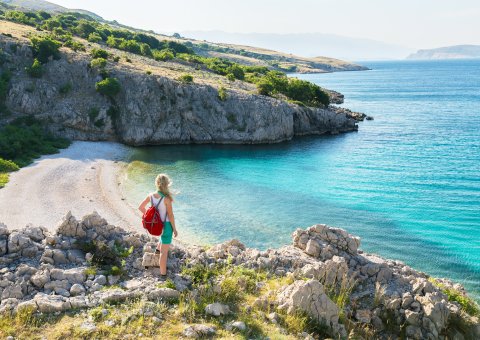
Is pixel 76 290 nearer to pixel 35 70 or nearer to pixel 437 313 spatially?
pixel 437 313

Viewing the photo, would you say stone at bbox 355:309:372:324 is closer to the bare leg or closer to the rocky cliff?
the bare leg

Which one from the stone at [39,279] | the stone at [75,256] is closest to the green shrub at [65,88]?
the stone at [75,256]

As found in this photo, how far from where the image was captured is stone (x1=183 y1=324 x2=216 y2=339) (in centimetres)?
1159

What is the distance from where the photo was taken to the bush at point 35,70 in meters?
68.8

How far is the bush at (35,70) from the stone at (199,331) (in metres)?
70.7

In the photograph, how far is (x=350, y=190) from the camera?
147 ft

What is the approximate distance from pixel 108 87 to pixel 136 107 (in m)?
6.17

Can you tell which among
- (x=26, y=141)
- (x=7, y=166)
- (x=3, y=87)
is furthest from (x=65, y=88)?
(x=7, y=166)

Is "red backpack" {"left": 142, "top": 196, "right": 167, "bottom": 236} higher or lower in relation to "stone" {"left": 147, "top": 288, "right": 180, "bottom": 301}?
higher

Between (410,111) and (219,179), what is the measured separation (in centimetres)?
7127

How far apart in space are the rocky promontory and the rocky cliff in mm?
53197

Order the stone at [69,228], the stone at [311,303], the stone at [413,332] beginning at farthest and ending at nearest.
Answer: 1. the stone at [69,228]
2. the stone at [413,332]
3. the stone at [311,303]

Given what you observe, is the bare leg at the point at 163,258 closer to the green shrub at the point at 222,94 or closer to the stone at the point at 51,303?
the stone at the point at 51,303

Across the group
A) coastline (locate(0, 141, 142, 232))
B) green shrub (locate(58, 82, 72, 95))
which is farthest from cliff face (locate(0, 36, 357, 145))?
coastline (locate(0, 141, 142, 232))
